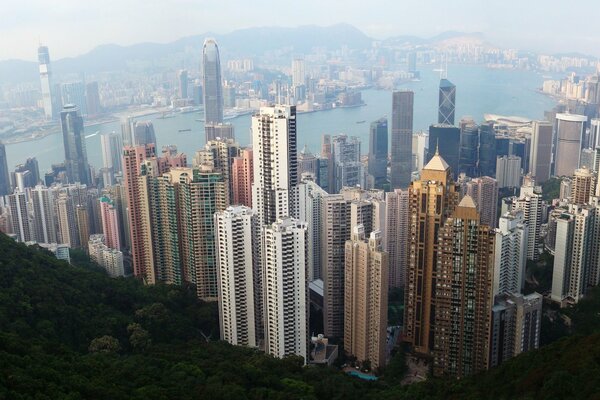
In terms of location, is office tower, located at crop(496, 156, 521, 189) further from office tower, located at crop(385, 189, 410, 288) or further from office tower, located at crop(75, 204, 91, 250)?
office tower, located at crop(75, 204, 91, 250)

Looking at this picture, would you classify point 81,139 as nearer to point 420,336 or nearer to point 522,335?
point 420,336

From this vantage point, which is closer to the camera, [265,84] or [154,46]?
[154,46]

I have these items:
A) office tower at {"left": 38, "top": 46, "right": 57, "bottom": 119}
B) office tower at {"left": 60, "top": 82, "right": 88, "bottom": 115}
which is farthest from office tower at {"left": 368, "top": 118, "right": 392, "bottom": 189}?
office tower at {"left": 38, "top": 46, "right": 57, "bottom": 119}

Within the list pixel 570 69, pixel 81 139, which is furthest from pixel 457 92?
pixel 81 139

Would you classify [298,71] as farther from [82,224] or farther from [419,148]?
[82,224]

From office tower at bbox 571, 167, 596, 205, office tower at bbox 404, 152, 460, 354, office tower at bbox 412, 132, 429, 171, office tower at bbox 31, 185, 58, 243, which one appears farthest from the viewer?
office tower at bbox 412, 132, 429, 171

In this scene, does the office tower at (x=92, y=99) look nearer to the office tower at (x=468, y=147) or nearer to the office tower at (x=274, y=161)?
the office tower at (x=274, y=161)

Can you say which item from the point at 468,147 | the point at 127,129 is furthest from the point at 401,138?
the point at 127,129
